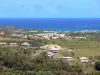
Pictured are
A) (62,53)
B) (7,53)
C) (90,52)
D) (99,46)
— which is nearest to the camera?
(7,53)

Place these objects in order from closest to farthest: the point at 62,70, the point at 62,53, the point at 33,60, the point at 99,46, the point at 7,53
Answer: the point at 62,70 → the point at 33,60 → the point at 7,53 → the point at 62,53 → the point at 99,46

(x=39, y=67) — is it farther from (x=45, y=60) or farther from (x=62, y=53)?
(x=62, y=53)

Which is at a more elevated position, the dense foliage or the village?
the dense foliage

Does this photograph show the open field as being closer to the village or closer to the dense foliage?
the village

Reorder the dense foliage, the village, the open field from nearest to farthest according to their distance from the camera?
the dense foliage < the village < the open field

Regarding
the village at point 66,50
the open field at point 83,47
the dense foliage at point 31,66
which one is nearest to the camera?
the dense foliage at point 31,66

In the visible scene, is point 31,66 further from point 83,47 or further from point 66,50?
point 83,47

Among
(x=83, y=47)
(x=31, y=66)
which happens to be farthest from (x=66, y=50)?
(x=31, y=66)

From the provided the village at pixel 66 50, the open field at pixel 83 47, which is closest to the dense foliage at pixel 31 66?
the village at pixel 66 50

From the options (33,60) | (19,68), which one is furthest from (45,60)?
(19,68)

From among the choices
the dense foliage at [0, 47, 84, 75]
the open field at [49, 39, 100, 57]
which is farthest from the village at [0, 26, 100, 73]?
the dense foliage at [0, 47, 84, 75]

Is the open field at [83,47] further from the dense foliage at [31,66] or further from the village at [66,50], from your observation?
the dense foliage at [31,66]
